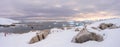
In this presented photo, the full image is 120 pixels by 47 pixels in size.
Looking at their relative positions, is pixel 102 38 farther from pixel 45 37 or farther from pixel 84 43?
pixel 45 37

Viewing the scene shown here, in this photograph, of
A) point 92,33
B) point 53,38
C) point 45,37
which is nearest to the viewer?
point 92,33

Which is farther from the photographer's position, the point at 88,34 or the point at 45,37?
the point at 45,37

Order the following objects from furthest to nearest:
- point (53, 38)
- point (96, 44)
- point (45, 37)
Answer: point (45, 37), point (53, 38), point (96, 44)

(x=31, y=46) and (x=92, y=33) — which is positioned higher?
(x=92, y=33)

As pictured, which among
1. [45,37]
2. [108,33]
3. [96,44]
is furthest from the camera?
[45,37]

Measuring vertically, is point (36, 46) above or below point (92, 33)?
below

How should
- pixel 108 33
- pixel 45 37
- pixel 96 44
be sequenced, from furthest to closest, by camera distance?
1. pixel 45 37
2. pixel 108 33
3. pixel 96 44

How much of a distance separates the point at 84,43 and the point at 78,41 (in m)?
0.65

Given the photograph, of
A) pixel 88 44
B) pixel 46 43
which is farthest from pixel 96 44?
pixel 46 43

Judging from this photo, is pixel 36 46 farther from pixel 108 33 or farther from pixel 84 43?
pixel 108 33

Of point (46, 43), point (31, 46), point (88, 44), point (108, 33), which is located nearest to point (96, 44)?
point (88, 44)

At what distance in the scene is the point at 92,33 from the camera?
1877 centimetres

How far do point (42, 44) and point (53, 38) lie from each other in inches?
62.5

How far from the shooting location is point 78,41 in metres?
18.4
